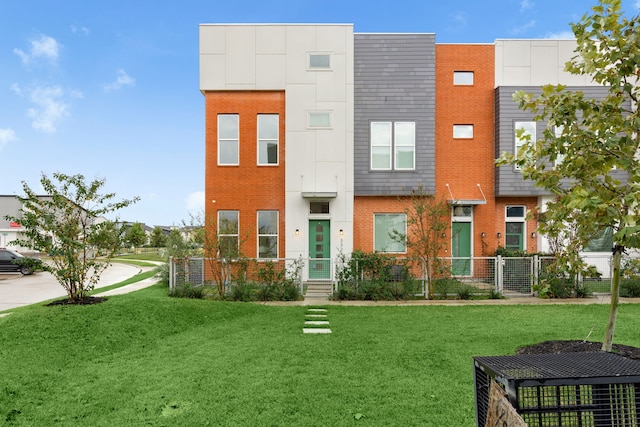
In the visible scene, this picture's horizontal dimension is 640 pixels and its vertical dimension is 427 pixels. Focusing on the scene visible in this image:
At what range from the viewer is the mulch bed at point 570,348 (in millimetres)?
5619

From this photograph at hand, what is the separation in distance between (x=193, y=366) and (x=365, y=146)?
11.4 metres

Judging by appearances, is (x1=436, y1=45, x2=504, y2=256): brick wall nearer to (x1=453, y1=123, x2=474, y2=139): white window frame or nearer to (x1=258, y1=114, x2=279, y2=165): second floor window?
(x1=453, y1=123, x2=474, y2=139): white window frame

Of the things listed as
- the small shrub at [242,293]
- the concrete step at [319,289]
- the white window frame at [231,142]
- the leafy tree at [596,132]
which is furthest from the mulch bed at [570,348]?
the white window frame at [231,142]

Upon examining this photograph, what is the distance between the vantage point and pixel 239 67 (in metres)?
14.9

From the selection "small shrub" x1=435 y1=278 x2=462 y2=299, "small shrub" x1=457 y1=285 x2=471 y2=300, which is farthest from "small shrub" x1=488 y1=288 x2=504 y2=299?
"small shrub" x1=435 y1=278 x2=462 y2=299

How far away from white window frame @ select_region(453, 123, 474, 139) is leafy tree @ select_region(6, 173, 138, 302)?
12.1 metres

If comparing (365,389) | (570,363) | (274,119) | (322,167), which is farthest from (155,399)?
(274,119)

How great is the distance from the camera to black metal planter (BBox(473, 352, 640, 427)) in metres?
1.83

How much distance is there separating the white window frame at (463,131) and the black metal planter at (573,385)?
48.6 ft

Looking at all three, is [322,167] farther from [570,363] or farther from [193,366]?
[570,363]

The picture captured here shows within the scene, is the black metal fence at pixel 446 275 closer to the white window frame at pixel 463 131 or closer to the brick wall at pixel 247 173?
the brick wall at pixel 247 173

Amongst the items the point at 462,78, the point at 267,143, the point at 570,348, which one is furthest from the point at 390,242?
the point at 570,348

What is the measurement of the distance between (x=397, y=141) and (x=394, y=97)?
1662mm

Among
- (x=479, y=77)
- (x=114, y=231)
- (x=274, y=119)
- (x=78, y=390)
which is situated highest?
(x=479, y=77)
